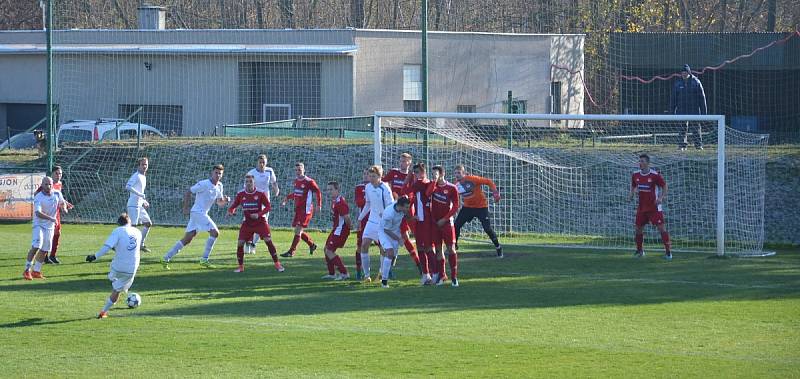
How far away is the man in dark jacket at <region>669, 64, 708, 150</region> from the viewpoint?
27.3m

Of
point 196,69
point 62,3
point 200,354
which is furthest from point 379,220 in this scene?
point 62,3

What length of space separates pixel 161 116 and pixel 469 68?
1183 centimetres

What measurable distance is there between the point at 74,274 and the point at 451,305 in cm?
727

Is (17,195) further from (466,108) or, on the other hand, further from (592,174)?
(466,108)

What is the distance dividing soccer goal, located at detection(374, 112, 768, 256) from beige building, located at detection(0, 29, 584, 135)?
688cm

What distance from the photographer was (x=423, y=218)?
56.0ft

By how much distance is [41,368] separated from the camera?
11.3 metres

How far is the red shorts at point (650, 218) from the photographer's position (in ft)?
67.5

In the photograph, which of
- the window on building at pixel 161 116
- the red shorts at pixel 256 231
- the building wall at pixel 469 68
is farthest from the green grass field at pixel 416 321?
the building wall at pixel 469 68

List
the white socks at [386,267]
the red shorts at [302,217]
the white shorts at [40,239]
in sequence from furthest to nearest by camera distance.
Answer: the red shorts at [302,217]
the white shorts at [40,239]
the white socks at [386,267]

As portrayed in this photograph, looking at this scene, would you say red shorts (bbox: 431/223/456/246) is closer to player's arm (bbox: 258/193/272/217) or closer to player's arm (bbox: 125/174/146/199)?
player's arm (bbox: 258/193/272/217)

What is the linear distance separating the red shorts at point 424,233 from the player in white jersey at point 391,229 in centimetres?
31

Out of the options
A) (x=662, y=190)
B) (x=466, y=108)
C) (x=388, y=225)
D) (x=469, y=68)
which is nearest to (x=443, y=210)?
(x=388, y=225)

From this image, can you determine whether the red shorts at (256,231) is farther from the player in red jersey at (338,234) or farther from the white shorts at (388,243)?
the white shorts at (388,243)
